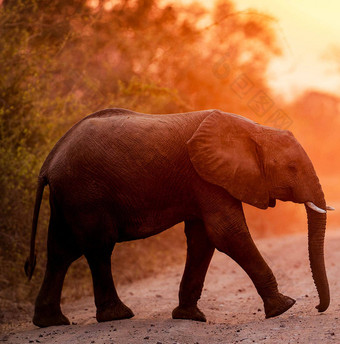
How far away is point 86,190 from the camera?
6504mm

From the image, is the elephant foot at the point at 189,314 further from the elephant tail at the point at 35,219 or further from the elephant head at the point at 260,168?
the elephant tail at the point at 35,219

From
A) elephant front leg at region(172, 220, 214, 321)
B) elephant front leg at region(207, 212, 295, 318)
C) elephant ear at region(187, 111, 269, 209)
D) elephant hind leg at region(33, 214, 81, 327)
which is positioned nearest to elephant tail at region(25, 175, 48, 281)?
elephant hind leg at region(33, 214, 81, 327)

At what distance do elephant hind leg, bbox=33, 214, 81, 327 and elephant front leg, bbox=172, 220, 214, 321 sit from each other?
3.93 ft

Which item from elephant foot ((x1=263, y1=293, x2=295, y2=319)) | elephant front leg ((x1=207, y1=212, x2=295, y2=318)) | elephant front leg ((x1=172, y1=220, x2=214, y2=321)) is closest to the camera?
elephant front leg ((x1=207, y1=212, x2=295, y2=318))

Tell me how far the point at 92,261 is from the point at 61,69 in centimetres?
591

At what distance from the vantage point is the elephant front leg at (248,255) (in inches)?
246

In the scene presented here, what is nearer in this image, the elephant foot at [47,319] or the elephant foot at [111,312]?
the elephant foot at [111,312]

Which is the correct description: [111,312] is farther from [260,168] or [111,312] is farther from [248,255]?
[260,168]

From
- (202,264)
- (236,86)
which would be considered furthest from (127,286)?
(236,86)

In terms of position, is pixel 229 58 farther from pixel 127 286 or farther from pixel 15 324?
pixel 15 324

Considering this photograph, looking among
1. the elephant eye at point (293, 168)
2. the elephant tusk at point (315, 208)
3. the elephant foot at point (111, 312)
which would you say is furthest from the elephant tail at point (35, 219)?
the elephant tusk at point (315, 208)

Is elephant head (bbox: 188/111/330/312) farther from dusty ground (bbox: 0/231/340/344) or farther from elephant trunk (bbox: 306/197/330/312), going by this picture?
dusty ground (bbox: 0/231/340/344)

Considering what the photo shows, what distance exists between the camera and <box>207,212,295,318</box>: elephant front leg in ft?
20.5

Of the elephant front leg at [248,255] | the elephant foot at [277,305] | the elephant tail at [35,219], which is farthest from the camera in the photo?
the elephant tail at [35,219]
